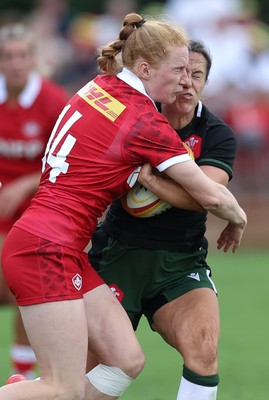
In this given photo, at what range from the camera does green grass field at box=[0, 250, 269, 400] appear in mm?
6840

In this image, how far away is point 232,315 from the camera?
9.70 m

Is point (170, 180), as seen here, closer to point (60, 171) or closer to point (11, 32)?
point (60, 171)

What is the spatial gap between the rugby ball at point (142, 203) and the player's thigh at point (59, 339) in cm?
68

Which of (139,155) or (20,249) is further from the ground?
(139,155)

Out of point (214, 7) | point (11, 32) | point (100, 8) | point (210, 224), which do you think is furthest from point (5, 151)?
point (100, 8)

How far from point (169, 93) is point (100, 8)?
40.5ft

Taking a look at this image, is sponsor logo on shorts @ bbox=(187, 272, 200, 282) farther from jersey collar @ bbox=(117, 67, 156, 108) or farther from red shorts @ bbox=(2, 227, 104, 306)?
jersey collar @ bbox=(117, 67, 156, 108)

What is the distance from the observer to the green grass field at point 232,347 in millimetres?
6840

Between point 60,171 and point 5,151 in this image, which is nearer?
point 60,171

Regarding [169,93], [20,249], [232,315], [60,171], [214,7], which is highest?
[214,7]

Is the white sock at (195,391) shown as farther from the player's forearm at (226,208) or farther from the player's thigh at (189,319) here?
the player's forearm at (226,208)

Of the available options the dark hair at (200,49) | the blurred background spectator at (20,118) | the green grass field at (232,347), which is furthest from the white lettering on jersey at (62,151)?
the blurred background spectator at (20,118)

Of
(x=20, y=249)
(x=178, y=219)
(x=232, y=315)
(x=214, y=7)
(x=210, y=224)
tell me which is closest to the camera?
(x=20, y=249)

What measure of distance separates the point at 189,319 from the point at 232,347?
10.8 feet
